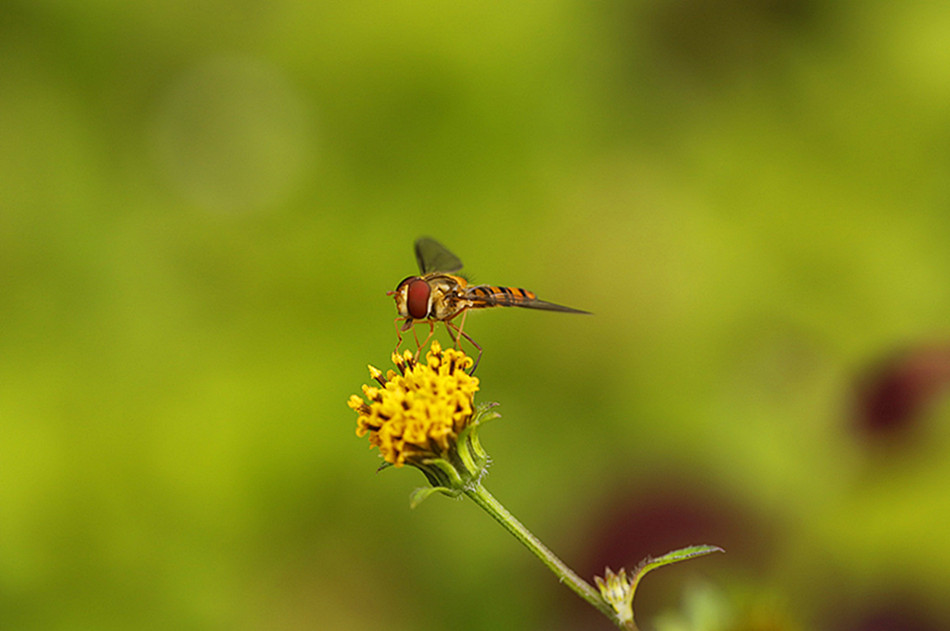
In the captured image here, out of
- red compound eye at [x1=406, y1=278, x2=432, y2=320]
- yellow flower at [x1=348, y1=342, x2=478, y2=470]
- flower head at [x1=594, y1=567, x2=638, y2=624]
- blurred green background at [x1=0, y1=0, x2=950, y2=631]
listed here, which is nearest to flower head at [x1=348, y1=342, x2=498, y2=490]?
yellow flower at [x1=348, y1=342, x2=478, y2=470]

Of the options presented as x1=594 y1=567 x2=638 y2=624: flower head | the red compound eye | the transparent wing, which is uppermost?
the transparent wing

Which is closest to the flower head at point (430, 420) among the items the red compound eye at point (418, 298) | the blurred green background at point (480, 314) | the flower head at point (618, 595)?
the red compound eye at point (418, 298)

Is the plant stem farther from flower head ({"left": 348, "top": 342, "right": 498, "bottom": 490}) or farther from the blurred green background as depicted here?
the blurred green background

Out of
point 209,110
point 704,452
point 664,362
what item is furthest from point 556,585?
point 209,110

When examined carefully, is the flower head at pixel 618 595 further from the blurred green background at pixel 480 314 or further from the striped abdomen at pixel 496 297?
the blurred green background at pixel 480 314

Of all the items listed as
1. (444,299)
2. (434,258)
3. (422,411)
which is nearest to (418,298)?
(444,299)

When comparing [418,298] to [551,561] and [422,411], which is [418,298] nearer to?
[422,411]
